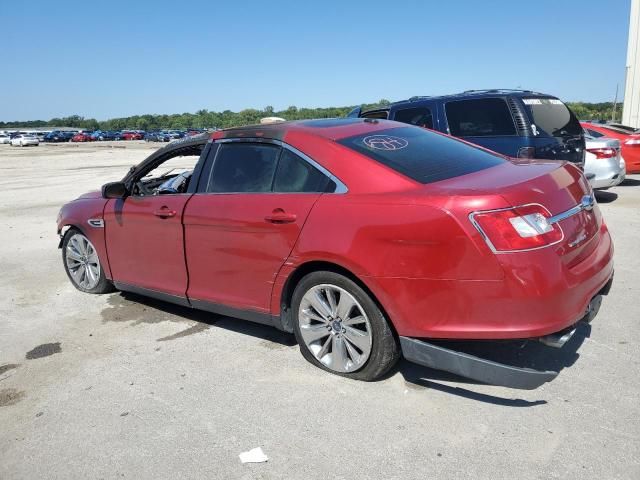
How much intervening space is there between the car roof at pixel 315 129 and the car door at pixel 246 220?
7 cm

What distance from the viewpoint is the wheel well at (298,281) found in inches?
132

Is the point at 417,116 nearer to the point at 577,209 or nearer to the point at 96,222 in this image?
the point at 96,222

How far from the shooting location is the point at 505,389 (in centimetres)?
338

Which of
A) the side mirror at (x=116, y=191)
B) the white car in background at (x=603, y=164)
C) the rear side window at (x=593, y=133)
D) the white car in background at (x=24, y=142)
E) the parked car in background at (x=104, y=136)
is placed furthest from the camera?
the parked car in background at (x=104, y=136)

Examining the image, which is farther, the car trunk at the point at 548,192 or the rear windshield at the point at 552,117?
the rear windshield at the point at 552,117

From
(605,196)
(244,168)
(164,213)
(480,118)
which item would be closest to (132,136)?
(605,196)

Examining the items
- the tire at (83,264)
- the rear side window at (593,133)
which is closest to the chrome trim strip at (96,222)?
the tire at (83,264)

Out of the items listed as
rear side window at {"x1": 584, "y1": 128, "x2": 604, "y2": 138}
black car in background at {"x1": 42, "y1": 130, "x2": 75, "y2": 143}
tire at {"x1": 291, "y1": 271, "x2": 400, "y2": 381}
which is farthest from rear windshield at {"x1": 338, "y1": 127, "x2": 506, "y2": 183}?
black car in background at {"x1": 42, "y1": 130, "x2": 75, "y2": 143}

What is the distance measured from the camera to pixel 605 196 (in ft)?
35.1

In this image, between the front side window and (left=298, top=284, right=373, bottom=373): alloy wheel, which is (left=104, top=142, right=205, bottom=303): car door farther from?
(left=298, top=284, right=373, bottom=373): alloy wheel

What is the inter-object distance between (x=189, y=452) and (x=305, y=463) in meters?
0.63

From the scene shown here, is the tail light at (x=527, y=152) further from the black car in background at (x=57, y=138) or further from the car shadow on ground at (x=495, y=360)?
the black car in background at (x=57, y=138)

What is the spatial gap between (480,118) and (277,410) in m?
6.08

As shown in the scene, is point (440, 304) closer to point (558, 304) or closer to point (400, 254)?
point (400, 254)
